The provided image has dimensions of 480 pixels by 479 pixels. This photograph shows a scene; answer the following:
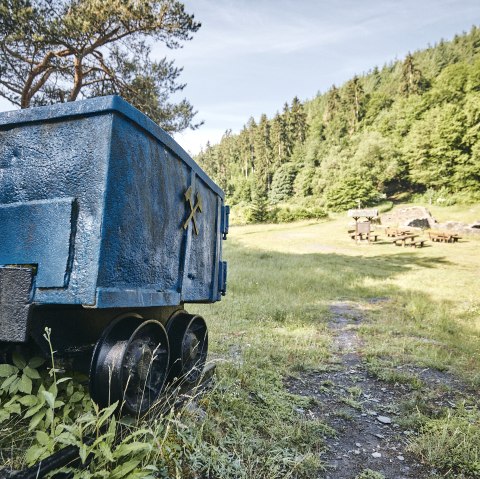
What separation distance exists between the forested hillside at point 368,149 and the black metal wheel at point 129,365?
3779cm

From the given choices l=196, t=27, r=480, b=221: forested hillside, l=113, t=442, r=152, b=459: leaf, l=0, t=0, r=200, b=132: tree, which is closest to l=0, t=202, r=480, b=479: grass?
l=113, t=442, r=152, b=459: leaf

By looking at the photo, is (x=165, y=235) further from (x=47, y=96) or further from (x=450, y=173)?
(x=450, y=173)

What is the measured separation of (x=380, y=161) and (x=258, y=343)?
49299mm

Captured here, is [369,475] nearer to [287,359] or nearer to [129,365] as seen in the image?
[129,365]

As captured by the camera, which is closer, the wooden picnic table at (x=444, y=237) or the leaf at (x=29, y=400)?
the leaf at (x=29, y=400)

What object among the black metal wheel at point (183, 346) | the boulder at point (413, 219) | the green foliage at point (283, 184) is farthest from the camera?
the green foliage at point (283, 184)

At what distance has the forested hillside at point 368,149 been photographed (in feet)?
141

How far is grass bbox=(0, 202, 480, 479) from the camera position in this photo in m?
2.15

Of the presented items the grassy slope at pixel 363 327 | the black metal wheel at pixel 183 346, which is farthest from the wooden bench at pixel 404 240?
the black metal wheel at pixel 183 346

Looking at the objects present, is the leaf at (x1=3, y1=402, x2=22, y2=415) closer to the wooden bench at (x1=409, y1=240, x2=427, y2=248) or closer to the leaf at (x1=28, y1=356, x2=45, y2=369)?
the leaf at (x1=28, y1=356, x2=45, y2=369)

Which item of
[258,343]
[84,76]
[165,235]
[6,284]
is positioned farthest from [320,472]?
[84,76]

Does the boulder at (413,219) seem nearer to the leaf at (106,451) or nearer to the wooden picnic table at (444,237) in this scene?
the wooden picnic table at (444,237)

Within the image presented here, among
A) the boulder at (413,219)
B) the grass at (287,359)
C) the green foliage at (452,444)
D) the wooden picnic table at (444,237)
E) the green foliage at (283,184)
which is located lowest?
the green foliage at (452,444)

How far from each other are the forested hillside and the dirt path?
3584cm
